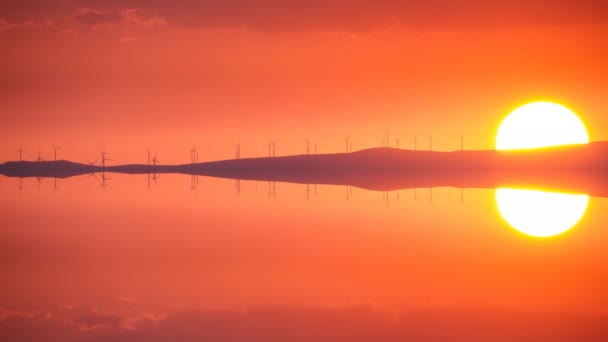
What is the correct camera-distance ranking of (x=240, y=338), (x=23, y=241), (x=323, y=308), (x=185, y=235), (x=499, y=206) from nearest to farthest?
(x=240, y=338) < (x=323, y=308) < (x=23, y=241) < (x=185, y=235) < (x=499, y=206)

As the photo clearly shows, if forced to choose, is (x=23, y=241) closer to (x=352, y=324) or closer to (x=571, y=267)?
(x=352, y=324)

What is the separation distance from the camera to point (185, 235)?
16875 millimetres

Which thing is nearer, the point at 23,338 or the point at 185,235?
the point at 23,338

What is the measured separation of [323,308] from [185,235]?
8.22m

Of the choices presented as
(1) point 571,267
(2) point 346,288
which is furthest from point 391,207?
(2) point 346,288

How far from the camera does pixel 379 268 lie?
1223 cm

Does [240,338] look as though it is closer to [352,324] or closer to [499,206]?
[352,324]

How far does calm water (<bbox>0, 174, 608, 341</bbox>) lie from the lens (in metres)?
8.62

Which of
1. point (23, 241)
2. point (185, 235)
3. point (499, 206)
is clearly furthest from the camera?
point (499, 206)

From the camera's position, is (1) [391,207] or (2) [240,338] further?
(1) [391,207]

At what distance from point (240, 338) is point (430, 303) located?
2.97 metres

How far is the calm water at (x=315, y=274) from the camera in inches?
340

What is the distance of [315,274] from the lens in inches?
456

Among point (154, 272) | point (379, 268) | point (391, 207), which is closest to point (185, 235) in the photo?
point (154, 272)
